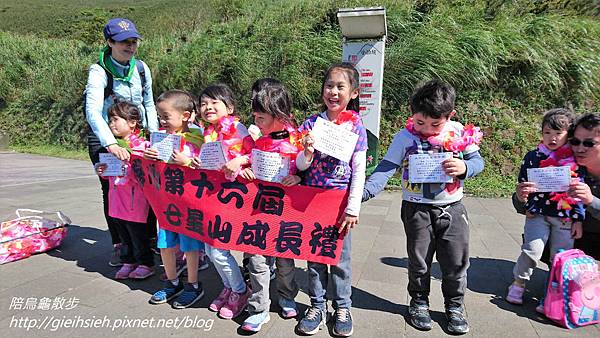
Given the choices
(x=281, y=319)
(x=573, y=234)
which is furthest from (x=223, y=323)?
(x=573, y=234)

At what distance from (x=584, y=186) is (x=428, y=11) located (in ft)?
23.3

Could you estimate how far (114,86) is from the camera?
11.0 ft

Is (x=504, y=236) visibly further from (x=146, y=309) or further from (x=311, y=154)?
(x=146, y=309)

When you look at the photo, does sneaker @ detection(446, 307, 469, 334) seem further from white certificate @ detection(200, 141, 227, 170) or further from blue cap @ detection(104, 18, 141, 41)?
blue cap @ detection(104, 18, 141, 41)

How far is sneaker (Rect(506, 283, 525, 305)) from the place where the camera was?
2.85m

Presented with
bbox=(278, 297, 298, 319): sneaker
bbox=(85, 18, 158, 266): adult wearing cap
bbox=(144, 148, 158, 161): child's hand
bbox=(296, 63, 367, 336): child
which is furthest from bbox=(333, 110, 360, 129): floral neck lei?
→ bbox=(85, 18, 158, 266): adult wearing cap

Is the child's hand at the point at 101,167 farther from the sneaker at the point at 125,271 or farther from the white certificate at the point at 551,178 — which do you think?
the white certificate at the point at 551,178

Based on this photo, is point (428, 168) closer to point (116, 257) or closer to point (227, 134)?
point (227, 134)

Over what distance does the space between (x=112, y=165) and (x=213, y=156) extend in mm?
1244

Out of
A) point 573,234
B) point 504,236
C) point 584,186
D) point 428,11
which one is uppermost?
point 428,11

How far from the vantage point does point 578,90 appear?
7.16 meters

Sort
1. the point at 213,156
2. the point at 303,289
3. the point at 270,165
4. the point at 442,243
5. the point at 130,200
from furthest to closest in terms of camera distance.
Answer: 1. the point at 130,200
2. the point at 303,289
3. the point at 213,156
4. the point at 442,243
5. the point at 270,165

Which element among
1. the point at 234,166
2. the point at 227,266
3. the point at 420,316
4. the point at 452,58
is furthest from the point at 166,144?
the point at 452,58

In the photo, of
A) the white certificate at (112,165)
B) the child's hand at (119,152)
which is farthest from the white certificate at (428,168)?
the white certificate at (112,165)
